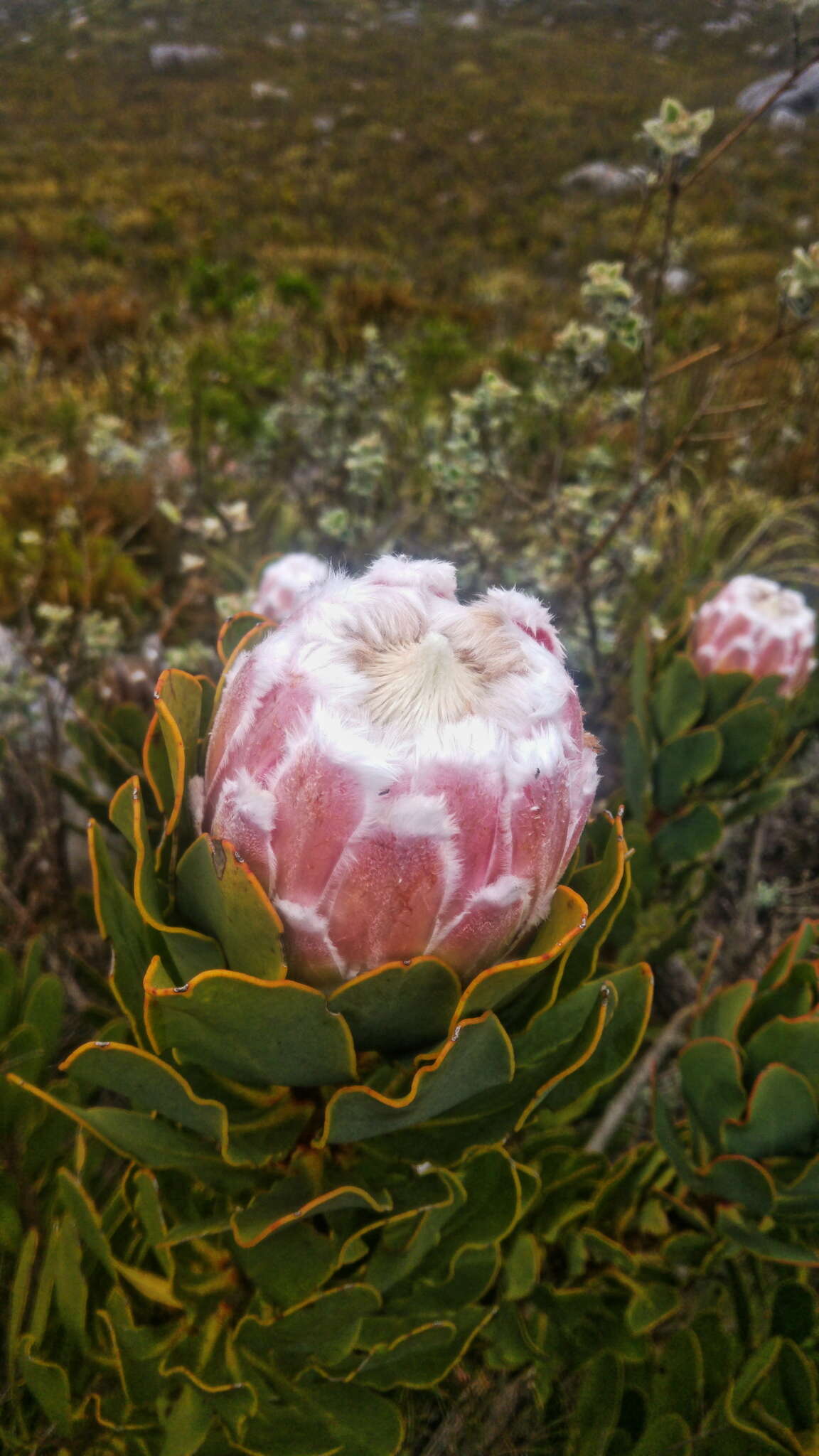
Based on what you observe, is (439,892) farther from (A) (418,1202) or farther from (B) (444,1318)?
(B) (444,1318)

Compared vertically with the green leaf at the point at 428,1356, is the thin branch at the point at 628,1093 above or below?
below

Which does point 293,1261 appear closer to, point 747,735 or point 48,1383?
point 48,1383

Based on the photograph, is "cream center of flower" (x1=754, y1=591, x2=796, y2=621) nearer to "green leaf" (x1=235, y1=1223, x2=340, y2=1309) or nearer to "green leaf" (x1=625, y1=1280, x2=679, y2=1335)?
"green leaf" (x1=625, y1=1280, x2=679, y2=1335)

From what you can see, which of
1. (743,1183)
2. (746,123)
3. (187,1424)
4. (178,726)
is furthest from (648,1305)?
(746,123)

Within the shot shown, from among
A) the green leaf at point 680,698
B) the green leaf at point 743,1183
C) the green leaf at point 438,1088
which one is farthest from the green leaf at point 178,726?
the green leaf at point 680,698

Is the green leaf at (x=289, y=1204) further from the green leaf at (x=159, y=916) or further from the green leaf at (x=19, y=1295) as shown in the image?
the green leaf at (x=19, y=1295)

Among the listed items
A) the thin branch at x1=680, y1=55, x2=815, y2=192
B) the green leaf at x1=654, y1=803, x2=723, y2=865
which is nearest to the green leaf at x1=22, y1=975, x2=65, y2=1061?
the green leaf at x1=654, y1=803, x2=723, y2=865

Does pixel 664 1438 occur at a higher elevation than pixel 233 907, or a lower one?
lower
